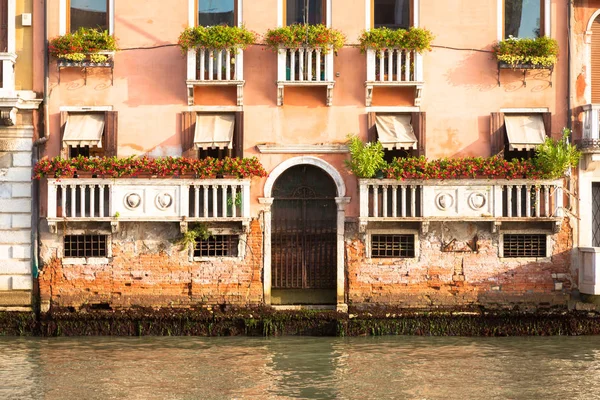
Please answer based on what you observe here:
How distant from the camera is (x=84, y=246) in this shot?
19.2 metres

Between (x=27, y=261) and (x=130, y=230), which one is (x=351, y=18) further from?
(x=27, y=261)

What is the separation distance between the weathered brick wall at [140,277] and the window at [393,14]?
5.06 metres

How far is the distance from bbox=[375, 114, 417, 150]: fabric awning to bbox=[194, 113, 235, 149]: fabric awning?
2566 millimetres

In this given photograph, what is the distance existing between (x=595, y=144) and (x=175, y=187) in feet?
23.5

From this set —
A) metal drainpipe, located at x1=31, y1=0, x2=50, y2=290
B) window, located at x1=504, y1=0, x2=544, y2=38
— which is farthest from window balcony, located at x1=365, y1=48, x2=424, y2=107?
metal drainpipe, located at x1=31, y1=0, x2=50, y2=290

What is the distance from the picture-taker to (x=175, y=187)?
18.6 m

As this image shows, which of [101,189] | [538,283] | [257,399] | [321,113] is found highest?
[321,113]

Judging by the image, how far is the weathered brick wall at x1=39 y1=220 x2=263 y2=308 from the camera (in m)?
19.0

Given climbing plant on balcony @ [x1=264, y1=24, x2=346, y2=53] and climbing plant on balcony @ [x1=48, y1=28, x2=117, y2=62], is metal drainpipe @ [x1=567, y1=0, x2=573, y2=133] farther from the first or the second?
climbing plant on balcony @ [x1=48, y1=28, x2=117, y2=62]

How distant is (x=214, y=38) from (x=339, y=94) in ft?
7.88

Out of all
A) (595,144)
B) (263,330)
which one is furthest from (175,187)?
(595,144)

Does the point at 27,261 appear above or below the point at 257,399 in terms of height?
above

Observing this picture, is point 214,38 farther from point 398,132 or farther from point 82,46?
point 398,132

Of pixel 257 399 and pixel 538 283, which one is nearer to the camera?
pixel 257 399
